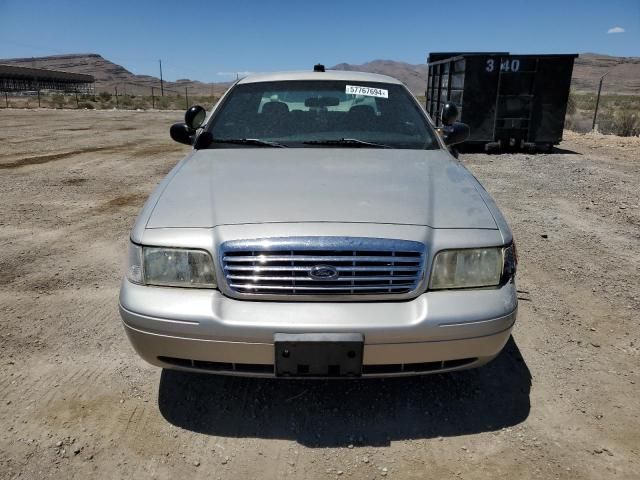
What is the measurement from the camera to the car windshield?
3.38 metres

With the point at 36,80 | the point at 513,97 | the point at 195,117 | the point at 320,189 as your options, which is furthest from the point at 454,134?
the point at 36,80

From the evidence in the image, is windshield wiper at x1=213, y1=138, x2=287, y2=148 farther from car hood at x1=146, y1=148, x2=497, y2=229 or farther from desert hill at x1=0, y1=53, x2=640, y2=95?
desert hill at x1=0, y1=53, x2=640, y2=95

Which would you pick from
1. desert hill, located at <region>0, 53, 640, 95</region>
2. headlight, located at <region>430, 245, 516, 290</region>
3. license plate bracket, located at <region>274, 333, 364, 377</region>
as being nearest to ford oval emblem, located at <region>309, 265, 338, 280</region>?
license plate bracket, located at <region>274, 333, 364, 377</region>

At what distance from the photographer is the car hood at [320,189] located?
2262 mm

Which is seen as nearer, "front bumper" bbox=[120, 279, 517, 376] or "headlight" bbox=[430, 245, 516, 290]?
"front bumper" bbox=[120, 279, 517, 376]

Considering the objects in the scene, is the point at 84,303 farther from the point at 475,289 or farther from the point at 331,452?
the point at 475,289

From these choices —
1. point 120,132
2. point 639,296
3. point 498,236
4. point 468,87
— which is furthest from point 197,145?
point 120,132

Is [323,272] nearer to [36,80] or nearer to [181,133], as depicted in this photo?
[181,133]

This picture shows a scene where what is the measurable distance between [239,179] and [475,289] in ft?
4.39

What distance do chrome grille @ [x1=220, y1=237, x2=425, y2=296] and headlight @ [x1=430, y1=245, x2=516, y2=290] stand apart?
11 cm

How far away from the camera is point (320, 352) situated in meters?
2.04

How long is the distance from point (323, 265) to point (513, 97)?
10572 mm

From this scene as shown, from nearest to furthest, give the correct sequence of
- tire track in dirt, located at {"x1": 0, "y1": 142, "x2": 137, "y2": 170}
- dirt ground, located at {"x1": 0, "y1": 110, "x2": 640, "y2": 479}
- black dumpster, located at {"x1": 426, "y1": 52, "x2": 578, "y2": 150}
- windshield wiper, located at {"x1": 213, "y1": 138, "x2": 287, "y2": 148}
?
dirt ground, located at {"x1": 0, "y1": 110, "x2": 640, "y2": 479} < windshield wiper, located at {"x1": 213, "y1": 138, "x2": 287, "y2": 148} < tire track in dirt, located at {"x1": 0, "y1": 142, "x2": 137, "y2": 170} < black dumpster, located at {"x1": 426, "y1": 52, "x2": 578, "y2": 150}

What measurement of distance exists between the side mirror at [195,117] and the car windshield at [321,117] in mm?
331
